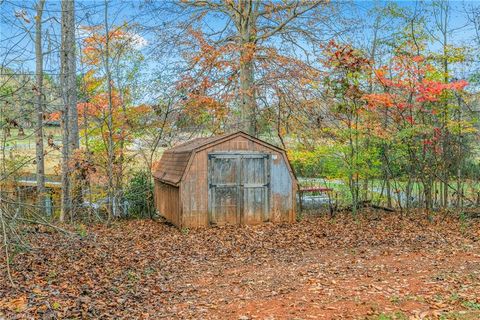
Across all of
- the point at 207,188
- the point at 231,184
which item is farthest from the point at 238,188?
the point at 207,188

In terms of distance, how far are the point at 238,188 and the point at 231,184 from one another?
25 cm

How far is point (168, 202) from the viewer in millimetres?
13805

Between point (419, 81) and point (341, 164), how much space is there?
3.36m

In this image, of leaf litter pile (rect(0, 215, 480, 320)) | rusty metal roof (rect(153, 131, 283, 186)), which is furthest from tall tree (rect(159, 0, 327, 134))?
leaf litter pile (rect(0, 215, 480, 320))

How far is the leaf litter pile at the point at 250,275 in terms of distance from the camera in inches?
209

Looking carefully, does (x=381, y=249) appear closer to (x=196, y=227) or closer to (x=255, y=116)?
(x=196, y=227)

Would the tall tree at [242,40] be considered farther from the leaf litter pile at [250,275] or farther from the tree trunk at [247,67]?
the leaf litter pile at [250,275]

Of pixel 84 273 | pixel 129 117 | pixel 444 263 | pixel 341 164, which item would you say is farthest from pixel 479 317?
pixel 129 117

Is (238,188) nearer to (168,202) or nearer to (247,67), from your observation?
(168,202)

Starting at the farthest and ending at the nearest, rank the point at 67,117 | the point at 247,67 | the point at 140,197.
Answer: the point at 247,67 < the point at 140,197 < the point at 67,117

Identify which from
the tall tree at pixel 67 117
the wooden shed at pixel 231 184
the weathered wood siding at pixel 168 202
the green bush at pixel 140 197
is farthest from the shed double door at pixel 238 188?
the tall tree at pixel 67 117

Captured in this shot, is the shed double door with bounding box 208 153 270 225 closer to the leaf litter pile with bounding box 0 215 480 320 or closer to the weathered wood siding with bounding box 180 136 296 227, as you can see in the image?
the weathered wood siding with bounding box 180 136 296 227

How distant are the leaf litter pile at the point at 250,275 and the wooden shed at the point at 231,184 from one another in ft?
3.58

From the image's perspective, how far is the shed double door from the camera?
12.6 m
